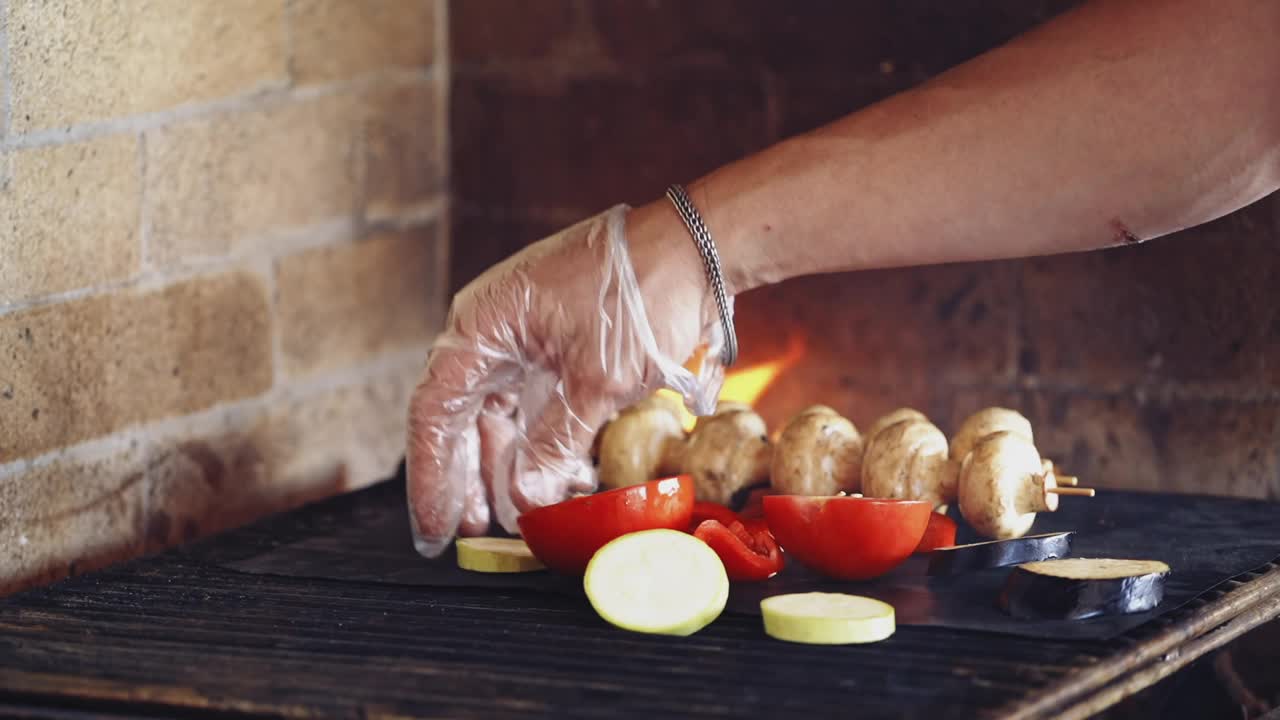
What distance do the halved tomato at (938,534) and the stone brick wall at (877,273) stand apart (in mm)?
791

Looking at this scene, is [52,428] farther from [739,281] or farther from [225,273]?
[739,281]

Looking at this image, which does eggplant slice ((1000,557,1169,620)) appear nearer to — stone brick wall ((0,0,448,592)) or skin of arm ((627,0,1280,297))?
skin of arm ((627,0,1280,297))

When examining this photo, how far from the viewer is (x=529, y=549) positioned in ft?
7.06

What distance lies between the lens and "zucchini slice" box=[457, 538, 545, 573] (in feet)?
6.98

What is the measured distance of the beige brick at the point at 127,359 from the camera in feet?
7.39

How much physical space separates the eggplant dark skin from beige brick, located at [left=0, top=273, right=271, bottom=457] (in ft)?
4.30

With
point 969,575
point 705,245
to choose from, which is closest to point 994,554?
point 969,575

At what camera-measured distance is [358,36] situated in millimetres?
2984

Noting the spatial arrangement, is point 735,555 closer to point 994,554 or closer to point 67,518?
point 994,554

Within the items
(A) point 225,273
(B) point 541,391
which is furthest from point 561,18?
(B) point 541,391

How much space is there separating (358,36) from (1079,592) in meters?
1.84

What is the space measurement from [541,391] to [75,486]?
2.49 feet

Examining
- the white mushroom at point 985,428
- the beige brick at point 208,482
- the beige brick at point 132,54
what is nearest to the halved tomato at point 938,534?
the white mushroom at point 985,428

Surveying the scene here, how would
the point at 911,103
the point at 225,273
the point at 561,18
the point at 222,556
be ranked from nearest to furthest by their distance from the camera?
the point at 911,103
the point at 222,556
the point at 225,273
the point at 561,18
